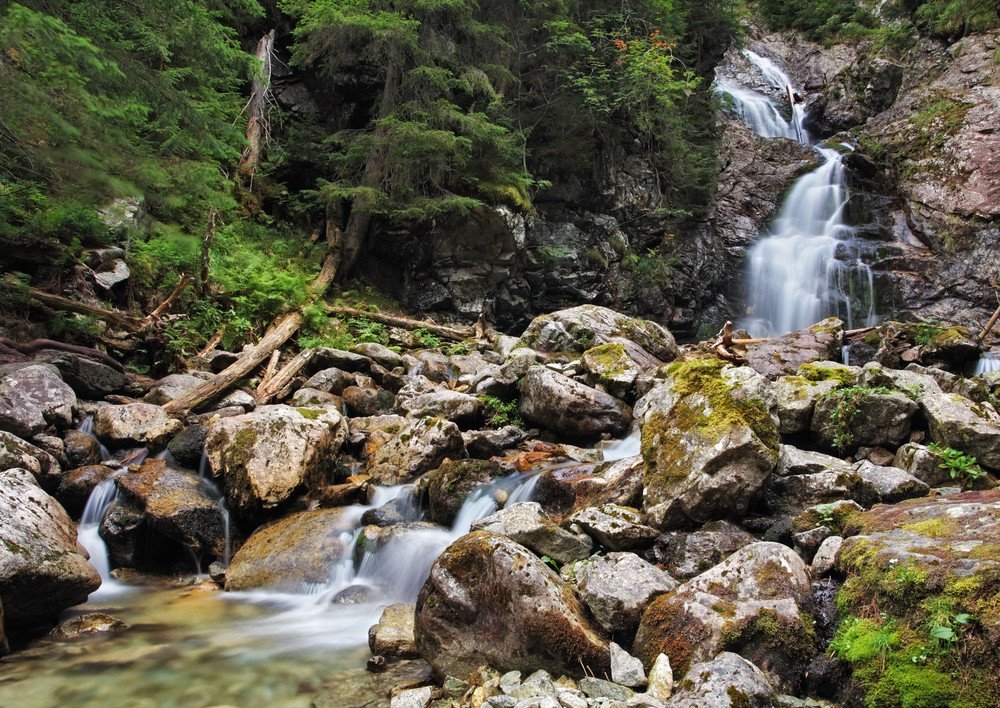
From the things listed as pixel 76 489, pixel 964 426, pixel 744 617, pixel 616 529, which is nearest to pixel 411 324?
pixel 76 489

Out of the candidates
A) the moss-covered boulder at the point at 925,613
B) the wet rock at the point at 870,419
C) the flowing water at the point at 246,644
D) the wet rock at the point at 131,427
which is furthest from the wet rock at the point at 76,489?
the wet rock at the point at 870,419

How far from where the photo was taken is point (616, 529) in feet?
15.3

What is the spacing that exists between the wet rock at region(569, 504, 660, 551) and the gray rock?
1192mm

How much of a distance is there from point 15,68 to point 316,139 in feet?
35.5

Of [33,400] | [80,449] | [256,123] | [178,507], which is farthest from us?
[256,123]

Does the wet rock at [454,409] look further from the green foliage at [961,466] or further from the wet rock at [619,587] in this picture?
the green foliage at [961,466]

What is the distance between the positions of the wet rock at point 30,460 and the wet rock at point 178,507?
2.27 ft

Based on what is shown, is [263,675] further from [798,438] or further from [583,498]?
[798,438]

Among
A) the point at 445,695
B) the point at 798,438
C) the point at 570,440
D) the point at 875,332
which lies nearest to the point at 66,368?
the point at 570,440

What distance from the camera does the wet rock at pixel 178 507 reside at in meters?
6.10

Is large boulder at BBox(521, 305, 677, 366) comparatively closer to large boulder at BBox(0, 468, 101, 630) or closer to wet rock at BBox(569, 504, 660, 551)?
wet rock at BBox(569, 504, 660, 551)

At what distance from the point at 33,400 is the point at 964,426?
9.69m

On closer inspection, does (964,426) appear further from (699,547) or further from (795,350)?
(795,350)

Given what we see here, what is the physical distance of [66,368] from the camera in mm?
8047
